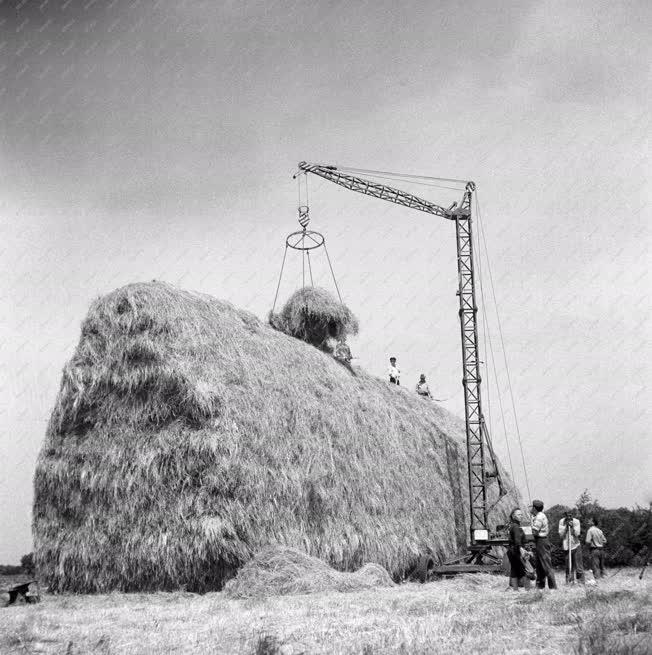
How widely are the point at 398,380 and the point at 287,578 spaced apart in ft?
41.0

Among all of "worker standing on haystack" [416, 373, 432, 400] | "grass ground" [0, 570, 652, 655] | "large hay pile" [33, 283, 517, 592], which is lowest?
"grass ground" [0, 570, 652, 655]

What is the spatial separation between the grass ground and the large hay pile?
9.84ft

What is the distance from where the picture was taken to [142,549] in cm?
1279

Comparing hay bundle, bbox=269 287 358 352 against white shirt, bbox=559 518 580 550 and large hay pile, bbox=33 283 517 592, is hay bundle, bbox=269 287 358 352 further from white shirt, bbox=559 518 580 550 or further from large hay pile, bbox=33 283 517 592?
white shirt, bbox=559 518 580 550

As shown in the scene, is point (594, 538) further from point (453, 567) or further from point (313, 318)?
point (313, 318)

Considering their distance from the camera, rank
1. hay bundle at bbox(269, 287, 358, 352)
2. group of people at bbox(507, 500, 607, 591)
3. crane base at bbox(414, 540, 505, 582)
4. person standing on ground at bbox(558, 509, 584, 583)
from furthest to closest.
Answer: hay bundle at bbox(269, 287, 358, 352) → crane base at bbox(414, 540, 505, 582) → person standing on ground at bbox(558, 509, 584, 583) → group of people at bbox(507, 500, 607, 591)

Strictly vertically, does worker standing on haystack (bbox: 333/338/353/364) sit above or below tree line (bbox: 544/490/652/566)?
above

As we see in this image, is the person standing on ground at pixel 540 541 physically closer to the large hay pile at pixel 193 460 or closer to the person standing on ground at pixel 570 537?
the person standing on ground at pixel 570 537

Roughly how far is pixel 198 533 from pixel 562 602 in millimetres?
6535

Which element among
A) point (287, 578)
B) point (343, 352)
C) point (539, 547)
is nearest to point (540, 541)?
point (539, 547)

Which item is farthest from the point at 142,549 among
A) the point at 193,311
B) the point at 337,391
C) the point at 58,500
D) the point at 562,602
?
the point at 562,602

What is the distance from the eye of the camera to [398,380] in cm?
2347

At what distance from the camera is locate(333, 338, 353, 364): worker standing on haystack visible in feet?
64.1

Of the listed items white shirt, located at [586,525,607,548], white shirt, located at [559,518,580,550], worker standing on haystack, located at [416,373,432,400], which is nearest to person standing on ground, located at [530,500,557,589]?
white shirt, located at [559,518,580,550]
